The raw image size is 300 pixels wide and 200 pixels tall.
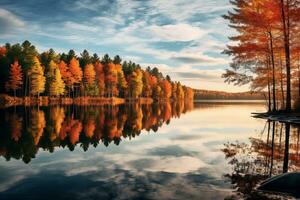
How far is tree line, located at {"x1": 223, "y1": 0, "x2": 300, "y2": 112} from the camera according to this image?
30.5 meters

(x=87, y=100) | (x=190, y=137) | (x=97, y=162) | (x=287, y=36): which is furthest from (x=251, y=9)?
(x=87, y=100)

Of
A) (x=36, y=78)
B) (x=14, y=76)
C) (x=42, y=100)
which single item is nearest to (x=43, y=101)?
(x=42, y=100)

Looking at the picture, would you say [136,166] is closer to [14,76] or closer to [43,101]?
[14,76]

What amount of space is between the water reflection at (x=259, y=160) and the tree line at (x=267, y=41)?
1361 cm

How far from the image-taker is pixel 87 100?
95.7 meters

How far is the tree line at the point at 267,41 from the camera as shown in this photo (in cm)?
3045

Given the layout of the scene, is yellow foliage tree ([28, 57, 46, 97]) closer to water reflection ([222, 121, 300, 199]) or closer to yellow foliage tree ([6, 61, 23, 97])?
yellow foliage tree ([6, 61, 23, 97])

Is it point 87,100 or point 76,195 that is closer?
point 76,195

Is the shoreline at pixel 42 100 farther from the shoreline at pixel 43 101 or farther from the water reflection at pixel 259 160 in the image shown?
the water reflection at pixel 259 160

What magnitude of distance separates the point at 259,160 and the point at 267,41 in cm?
2441

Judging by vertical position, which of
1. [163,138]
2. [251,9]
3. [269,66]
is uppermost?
[251,9]

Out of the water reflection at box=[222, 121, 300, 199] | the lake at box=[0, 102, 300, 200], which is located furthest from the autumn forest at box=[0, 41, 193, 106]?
the water reflection at box=[222, 121, 300, 199]

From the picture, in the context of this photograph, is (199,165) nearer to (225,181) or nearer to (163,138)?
(225,181)

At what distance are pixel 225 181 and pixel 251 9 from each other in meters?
28.4
